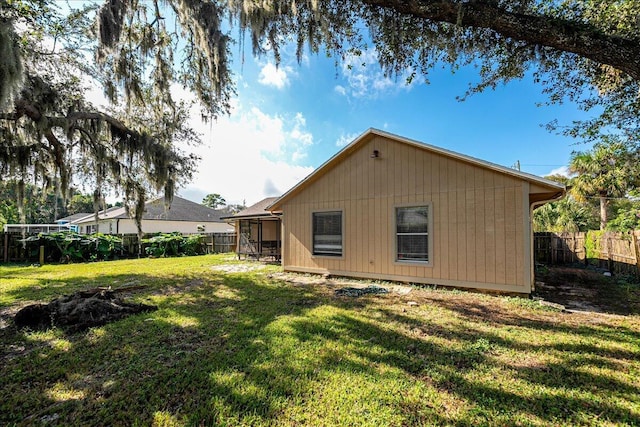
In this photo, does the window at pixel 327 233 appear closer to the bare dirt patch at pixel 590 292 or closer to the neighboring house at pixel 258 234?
the neighboring house at pixel 258 234

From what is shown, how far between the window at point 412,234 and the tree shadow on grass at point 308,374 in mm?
2469

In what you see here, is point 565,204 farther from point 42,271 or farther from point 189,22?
point 42,271

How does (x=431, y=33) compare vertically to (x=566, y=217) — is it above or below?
above

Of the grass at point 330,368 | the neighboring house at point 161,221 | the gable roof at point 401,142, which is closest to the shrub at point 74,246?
the neighboring house at point 161,221

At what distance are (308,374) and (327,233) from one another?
5582 millimetres

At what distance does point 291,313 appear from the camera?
446 centimetres

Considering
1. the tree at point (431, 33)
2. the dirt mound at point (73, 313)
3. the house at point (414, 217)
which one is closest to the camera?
the tree at point (431, 33)

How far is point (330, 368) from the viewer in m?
2.68

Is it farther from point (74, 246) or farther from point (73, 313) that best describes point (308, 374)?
point (74, 246)

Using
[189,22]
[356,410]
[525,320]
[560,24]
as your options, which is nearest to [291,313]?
[356,410]

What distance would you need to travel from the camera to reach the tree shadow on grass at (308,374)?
2037mm

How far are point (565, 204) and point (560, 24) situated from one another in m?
19.7

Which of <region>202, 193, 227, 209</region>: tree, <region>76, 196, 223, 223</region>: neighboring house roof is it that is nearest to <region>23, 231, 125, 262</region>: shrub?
<region>76, 196, 223, 223</region>: neighboring house roof

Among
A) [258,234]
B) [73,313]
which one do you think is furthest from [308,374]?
[258,234]
